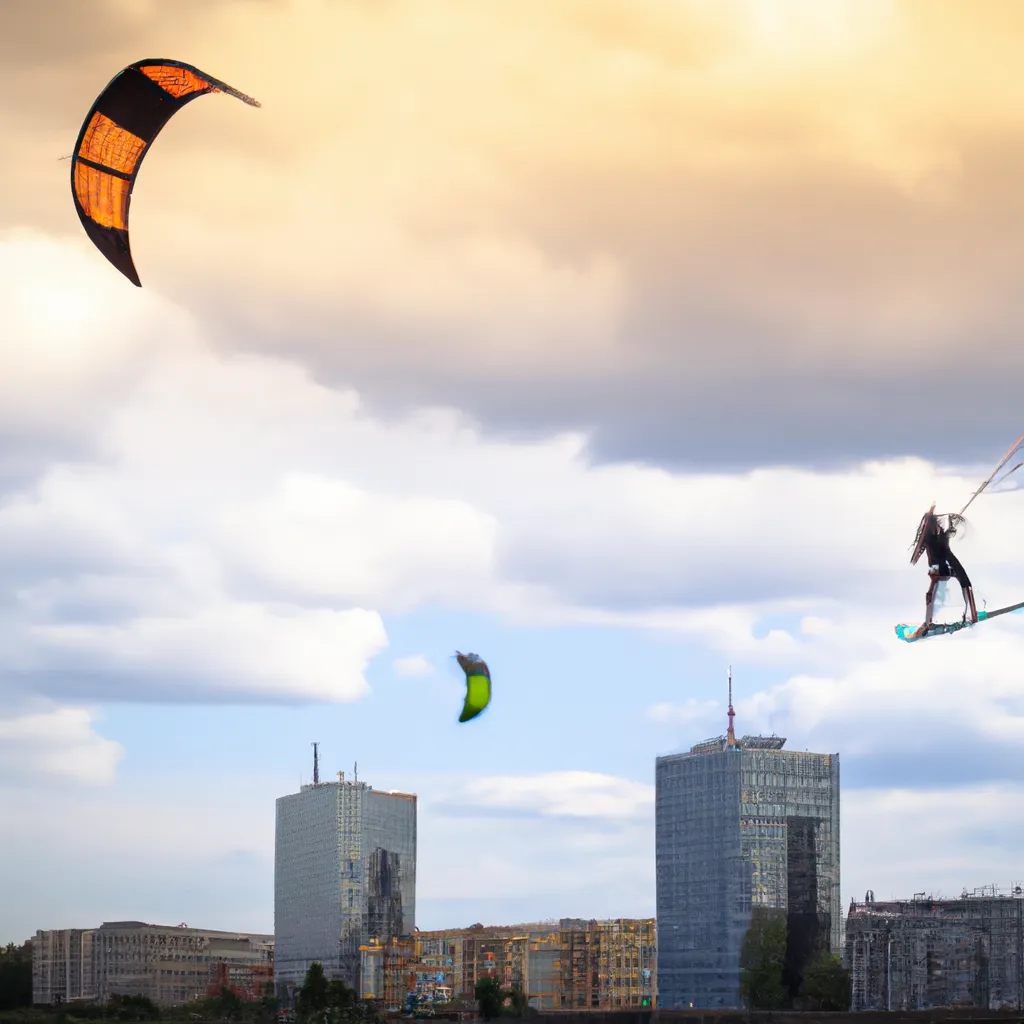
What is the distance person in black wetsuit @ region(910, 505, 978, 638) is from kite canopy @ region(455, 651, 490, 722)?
57.6 ft

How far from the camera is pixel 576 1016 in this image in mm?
158750

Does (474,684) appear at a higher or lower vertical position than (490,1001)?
higher

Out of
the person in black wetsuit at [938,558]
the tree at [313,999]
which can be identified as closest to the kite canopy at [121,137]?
the person in black wetsuit at [938,558]

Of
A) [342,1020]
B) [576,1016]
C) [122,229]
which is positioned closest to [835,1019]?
[576,1016]

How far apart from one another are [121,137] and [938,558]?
18586 mm

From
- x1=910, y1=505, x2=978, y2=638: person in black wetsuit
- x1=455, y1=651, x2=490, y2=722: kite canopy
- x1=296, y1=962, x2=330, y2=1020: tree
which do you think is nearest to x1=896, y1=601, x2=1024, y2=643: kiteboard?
x1=910, y1=505, x2=978, y2=638: person in black wetsuit

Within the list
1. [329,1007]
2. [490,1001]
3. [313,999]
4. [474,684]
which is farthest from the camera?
[490,1001]

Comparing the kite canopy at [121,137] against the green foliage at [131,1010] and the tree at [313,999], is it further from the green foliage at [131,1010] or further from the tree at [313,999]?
the tree at [313,999]

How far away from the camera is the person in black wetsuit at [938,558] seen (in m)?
37.2

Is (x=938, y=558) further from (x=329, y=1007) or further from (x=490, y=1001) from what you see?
(x=490, y=1001)

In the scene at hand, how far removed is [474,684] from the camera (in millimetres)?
54375

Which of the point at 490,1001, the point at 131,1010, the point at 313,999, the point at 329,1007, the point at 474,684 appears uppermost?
the point at 474,684

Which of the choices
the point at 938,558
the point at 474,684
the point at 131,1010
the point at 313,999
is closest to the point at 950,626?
the point at 938,558

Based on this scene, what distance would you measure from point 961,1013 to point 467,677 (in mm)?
92038
